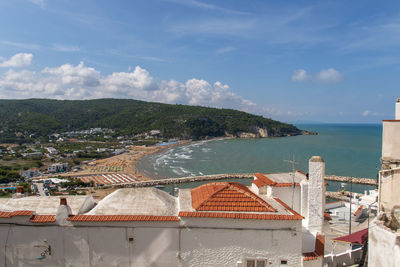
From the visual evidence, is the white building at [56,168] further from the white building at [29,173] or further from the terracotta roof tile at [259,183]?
the terracotta roof tile at [259,183]

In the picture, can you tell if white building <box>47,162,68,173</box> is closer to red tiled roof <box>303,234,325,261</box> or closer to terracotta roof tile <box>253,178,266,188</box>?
terracotta roof tile <box>253,178,266,188</box>

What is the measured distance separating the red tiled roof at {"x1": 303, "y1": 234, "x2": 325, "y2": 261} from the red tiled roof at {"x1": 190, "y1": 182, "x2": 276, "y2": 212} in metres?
1.54

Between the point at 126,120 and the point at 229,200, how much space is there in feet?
459

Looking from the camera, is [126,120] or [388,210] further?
[126,120]

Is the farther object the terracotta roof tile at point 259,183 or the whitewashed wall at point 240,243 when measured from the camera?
the terracotta roof tile at point 259,183

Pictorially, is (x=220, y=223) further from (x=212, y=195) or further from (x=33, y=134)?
(x=33, y=134)

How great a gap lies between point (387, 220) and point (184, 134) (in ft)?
374

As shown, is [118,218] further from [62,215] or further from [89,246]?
[62,215]

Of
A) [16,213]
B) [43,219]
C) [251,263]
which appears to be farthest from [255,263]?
[16,213]

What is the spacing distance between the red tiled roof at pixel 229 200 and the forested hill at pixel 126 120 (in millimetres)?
111144

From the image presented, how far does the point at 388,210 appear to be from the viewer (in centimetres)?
688

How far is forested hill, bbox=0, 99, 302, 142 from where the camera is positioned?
396 feet

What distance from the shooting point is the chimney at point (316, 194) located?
26.1ft

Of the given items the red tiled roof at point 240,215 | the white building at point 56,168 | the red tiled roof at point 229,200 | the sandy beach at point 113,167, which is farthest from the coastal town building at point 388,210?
the white building at point 56,168
